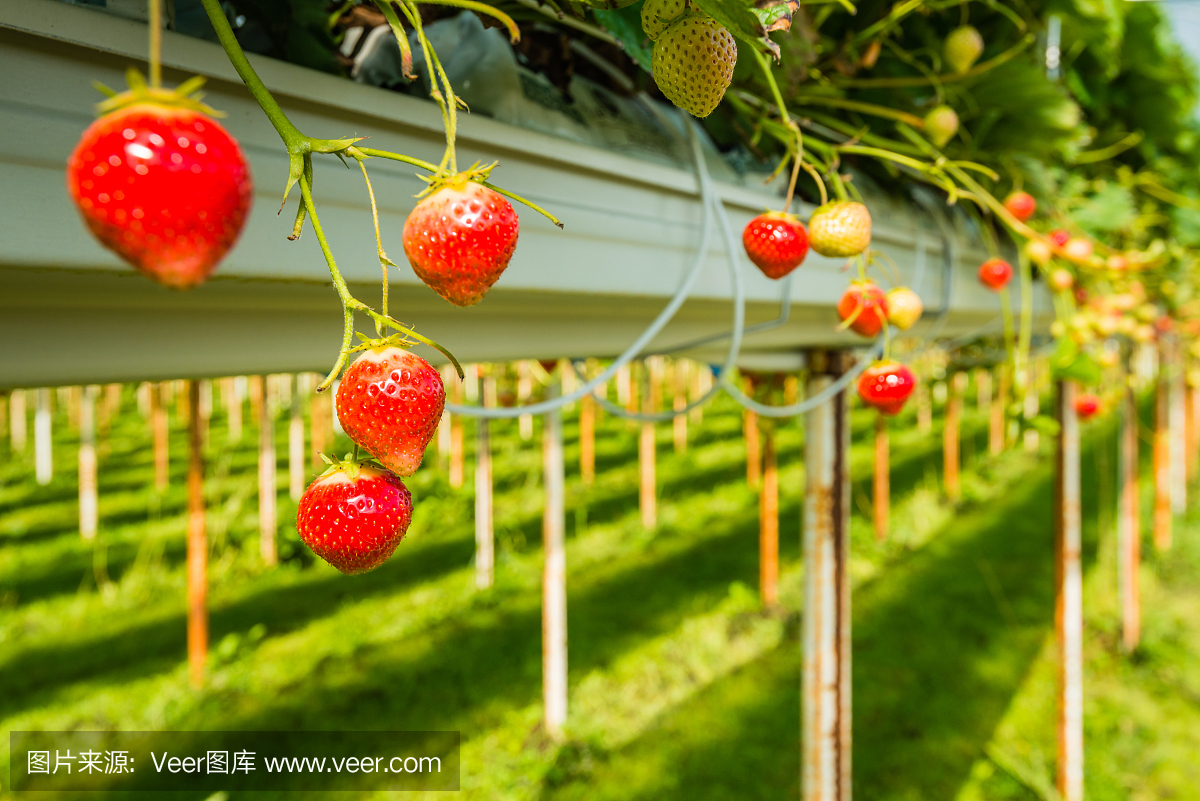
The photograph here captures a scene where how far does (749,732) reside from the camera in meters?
3.23

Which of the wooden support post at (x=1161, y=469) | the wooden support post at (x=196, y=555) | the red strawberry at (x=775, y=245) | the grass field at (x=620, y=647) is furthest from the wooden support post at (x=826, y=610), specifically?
the wooden support post at (x=1161, y=469)

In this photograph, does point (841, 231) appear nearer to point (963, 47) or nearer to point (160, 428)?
point (963, 47)

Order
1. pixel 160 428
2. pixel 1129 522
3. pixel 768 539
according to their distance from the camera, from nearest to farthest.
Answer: pixel 1129 522, pixel 768 539, pixel 160 428

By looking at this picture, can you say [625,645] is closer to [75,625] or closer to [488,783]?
[488,783]

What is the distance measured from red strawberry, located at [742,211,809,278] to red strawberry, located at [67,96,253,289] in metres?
0.33

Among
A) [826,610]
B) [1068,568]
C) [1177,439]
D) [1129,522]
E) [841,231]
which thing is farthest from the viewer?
[1177,439]

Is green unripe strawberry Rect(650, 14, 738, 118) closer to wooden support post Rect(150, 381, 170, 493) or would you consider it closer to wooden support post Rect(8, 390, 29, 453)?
wooden support post Rect(150, 381, 170, 493)

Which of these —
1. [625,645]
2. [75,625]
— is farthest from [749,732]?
[75,625]

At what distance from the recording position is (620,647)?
3.90 meters

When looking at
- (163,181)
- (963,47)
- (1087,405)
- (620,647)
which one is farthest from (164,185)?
(620,647)

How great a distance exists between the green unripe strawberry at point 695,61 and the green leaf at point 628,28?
0.52ft

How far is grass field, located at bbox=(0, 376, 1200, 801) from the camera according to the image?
9.97 ft

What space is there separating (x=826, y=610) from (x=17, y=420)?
10.3 meters

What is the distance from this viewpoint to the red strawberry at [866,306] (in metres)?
0.56
